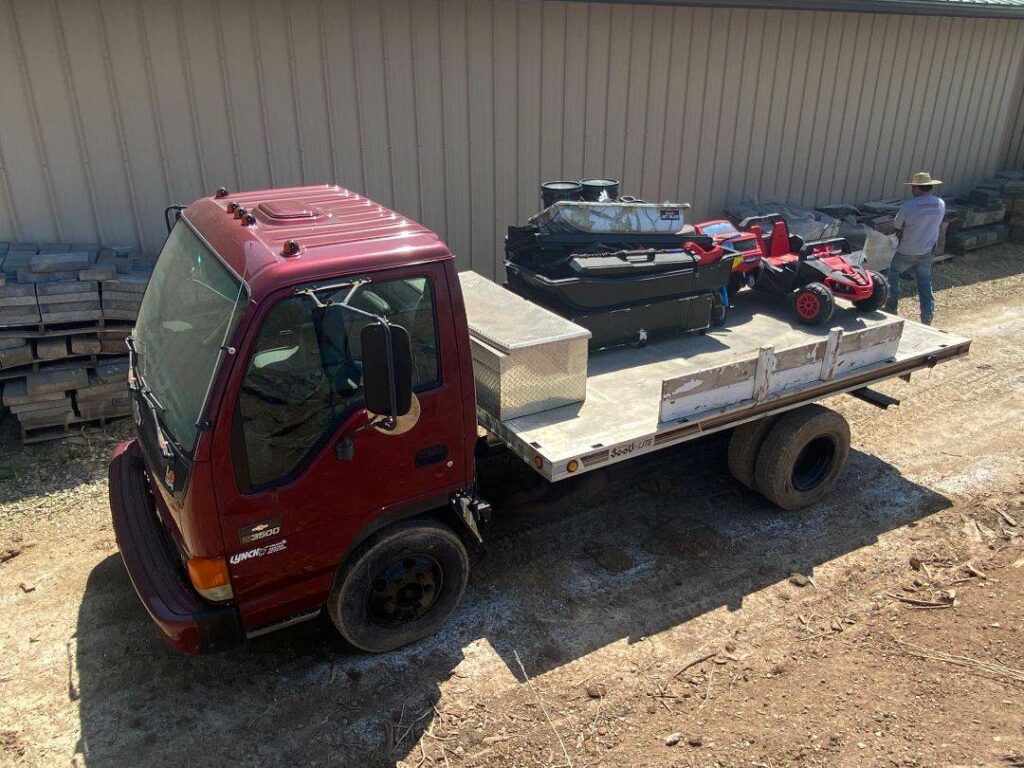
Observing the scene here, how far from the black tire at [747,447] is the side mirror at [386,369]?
307 centimetres

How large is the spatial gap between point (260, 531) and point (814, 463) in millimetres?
4358

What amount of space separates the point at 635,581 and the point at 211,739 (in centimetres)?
276

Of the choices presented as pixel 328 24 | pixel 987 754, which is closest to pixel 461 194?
pixel 328 24

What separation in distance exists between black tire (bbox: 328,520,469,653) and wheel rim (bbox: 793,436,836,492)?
9.68ft

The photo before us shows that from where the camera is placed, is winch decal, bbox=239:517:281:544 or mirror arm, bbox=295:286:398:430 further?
winch decal, bbox=239:517:281:544

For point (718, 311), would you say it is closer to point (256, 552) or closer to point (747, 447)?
point (747, 447)

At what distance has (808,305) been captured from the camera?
267 inches

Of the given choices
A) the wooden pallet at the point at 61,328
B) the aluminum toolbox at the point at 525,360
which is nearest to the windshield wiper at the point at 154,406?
the aluminum toolbox at the point at 525,360

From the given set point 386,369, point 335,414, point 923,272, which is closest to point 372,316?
point 386,369

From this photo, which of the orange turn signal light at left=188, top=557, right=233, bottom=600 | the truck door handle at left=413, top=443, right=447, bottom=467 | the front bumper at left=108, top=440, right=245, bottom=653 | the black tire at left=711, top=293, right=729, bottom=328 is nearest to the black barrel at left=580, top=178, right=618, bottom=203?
the black tire at left=711, top=293, right=729, bottom=328

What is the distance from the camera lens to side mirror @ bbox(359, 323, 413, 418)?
11.8ft

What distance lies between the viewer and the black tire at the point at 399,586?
14.7 ft

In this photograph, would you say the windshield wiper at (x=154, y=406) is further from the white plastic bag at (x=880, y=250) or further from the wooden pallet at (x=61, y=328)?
the white plastic bag at (x=880, y=250)

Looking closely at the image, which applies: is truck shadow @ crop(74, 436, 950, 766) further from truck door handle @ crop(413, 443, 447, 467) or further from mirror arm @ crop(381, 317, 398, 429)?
mirror arm @ crop(381, 317, 398, 429)
